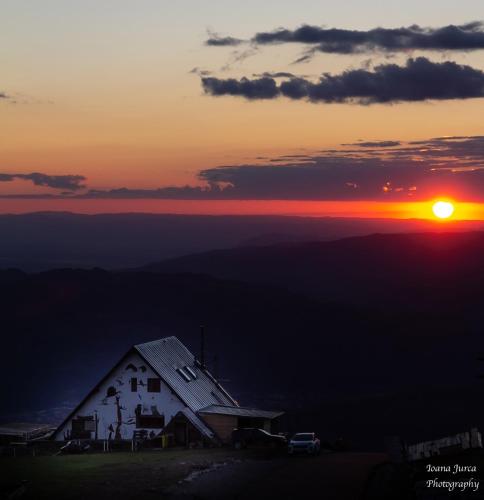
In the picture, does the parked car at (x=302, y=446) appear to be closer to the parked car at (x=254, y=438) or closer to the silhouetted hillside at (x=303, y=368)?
the parked car at (x=254, y=438)

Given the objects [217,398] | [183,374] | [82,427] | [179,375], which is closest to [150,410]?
[179,375]

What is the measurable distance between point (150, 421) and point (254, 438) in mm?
9120

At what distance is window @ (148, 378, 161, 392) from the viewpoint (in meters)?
62.8

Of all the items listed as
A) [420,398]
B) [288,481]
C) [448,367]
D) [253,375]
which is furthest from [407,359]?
[288,481]

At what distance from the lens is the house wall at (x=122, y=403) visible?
6241 cm

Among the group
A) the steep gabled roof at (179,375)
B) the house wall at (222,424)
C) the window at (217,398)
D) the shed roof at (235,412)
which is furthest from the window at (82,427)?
the window at (217,398)

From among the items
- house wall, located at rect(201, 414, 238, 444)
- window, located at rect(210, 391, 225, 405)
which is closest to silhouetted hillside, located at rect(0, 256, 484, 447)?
window, located at rect(210, 391, 225, 405)

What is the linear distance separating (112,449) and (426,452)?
2961 cm

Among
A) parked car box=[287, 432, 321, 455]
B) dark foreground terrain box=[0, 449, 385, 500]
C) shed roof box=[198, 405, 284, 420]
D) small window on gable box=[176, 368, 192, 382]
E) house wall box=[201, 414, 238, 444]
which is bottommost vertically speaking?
dark foreground terrain box=[0, 449, 385, 500]

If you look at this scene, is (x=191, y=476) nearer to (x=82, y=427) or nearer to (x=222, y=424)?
(x=222, y=424)

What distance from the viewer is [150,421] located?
62344mm

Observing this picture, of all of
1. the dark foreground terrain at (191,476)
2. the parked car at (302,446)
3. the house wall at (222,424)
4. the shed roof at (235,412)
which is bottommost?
the dark foreground terrain at (191,476)

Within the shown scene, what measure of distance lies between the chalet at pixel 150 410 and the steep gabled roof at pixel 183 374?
88 millimetres

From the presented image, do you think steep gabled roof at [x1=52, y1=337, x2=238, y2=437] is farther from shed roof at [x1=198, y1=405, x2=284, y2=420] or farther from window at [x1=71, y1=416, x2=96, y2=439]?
shed roof at [x1=198, y1=405, x2=284, y2=420]
